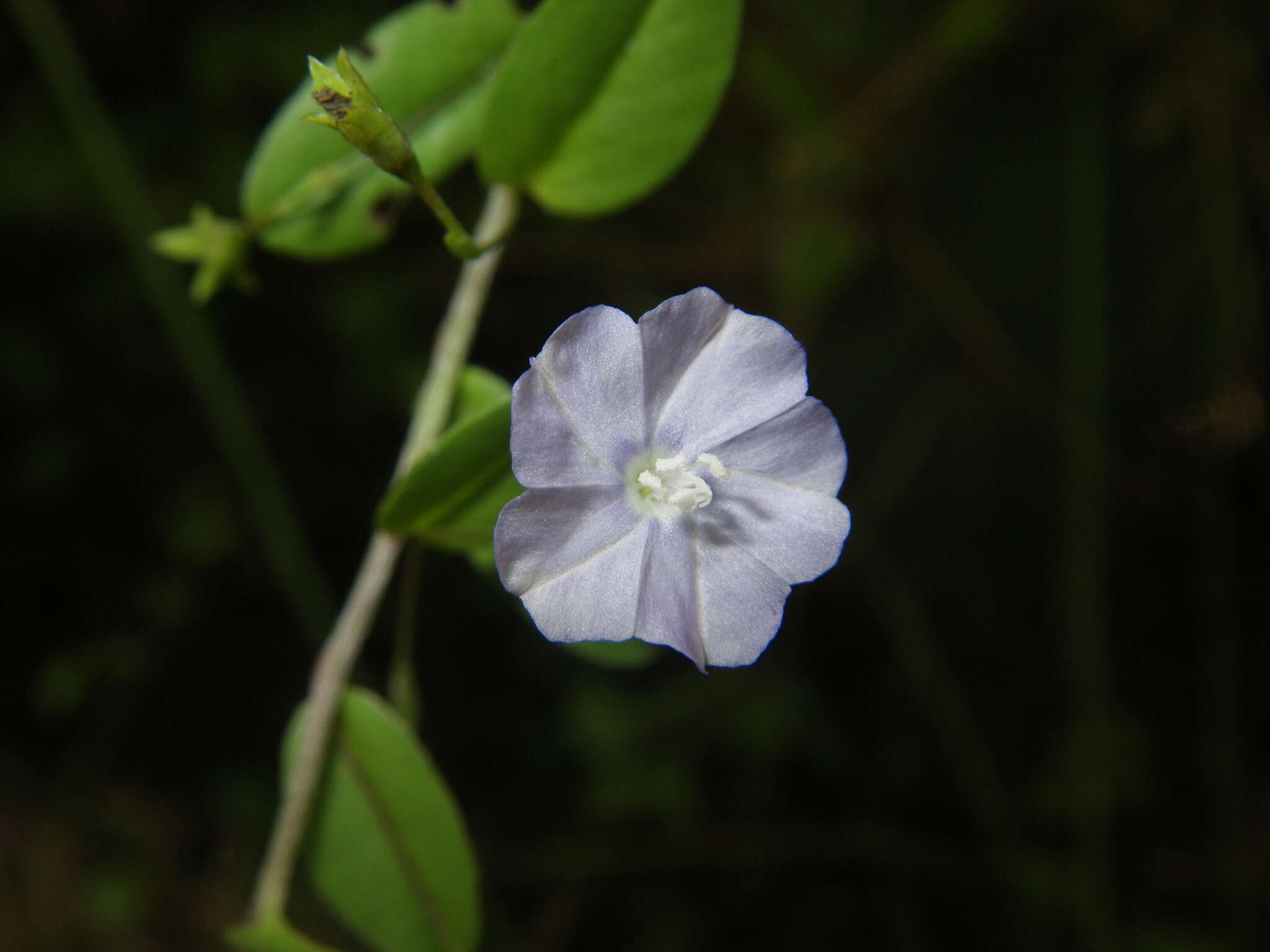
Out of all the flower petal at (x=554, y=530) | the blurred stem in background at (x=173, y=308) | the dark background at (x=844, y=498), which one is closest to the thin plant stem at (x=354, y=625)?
the flower petal at (x=554, y=530)

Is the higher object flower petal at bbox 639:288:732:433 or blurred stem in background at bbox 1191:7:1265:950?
flower petal at bbox 639:288:732:433

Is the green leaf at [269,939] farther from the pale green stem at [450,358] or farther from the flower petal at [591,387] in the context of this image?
the flower petal at [591,387]

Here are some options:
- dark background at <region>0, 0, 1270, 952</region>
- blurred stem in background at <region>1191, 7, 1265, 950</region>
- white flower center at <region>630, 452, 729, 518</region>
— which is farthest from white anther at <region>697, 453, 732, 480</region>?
blurred stem in background at <region>1191, 7, 1265, 950</region>

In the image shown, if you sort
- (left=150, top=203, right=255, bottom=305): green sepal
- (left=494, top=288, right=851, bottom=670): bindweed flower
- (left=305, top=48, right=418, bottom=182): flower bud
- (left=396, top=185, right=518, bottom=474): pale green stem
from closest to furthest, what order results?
(left=305, top=48, right=418, bottom=182): flower bud, (left=494, top=288, right=851, bottom=670): bindweed flower, (left=396, top=185, right=518, bottom=474): pale green stem, (left=150, top=203, right=255, bottom=305): green sepal

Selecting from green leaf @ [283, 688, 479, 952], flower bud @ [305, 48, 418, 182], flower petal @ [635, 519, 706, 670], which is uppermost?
flower bud @ [305, 48, 418, 182]

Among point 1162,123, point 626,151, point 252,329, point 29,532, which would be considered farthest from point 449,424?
point 1162,123

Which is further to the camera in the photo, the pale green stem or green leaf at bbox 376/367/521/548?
the pale green stem

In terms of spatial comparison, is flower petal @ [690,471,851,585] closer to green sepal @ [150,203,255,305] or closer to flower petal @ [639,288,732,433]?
flower petal @ [639,288,732,433]
